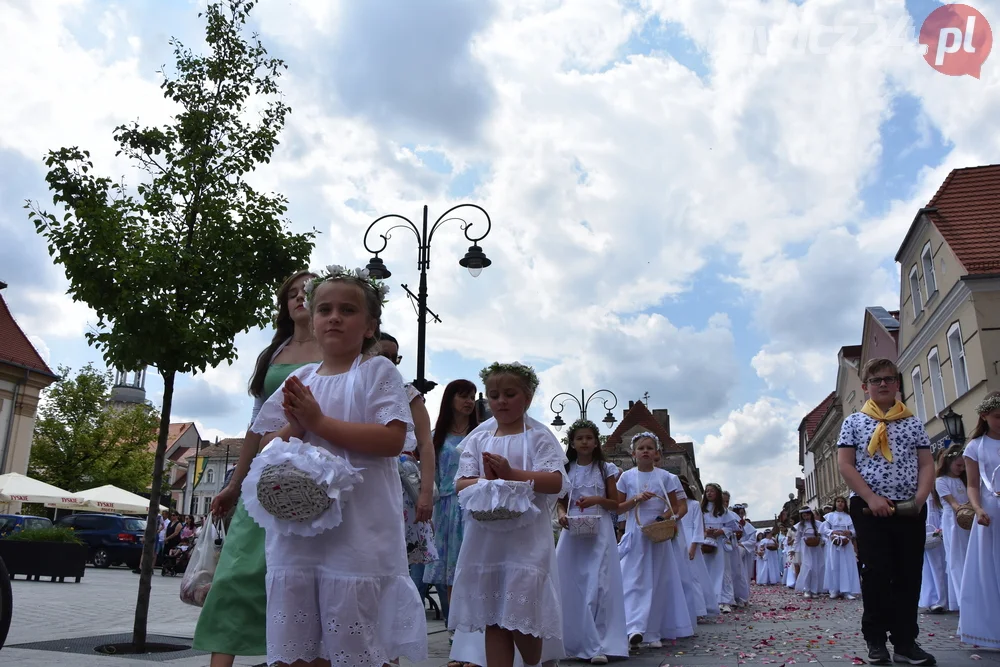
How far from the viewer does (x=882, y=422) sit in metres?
6.31

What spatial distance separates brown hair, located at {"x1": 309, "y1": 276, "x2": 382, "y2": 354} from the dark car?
2797 cm

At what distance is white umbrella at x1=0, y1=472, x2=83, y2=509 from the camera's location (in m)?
30.4

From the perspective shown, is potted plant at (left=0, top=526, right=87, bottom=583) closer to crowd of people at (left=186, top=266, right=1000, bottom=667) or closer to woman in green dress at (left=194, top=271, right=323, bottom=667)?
crowd of people at (left=186, top=266, right=1000, bottom=667)

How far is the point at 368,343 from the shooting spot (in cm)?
361

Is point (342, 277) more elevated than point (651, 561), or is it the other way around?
point (342, 277)

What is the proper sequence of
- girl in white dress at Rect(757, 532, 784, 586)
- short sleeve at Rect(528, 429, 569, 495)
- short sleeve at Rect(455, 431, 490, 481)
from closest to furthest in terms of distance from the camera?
short sleeve at Rect(528, 429, 569, 495) → short sleeve at Rect(455, 431, 490, 481) → girl in white dress at Rect(757, 532, 784, 586)

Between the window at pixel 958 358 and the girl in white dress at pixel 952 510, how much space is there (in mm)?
15093

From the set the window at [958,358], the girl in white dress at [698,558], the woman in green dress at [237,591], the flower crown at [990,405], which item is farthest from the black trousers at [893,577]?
the window at [958,358]

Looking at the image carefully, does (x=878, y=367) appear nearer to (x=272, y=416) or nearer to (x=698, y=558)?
(x=272, y=416)

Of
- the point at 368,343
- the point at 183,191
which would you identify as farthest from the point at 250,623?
the point at 183,191

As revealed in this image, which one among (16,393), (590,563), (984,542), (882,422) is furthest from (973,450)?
(16,393)

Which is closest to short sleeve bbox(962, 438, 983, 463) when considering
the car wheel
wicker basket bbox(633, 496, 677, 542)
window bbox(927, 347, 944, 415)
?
wicker basket bbox(633, 496, 677, 542)

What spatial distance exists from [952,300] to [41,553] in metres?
24.5

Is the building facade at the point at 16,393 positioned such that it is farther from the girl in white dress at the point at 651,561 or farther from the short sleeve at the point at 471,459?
the short sleeve at the point at 471,459
